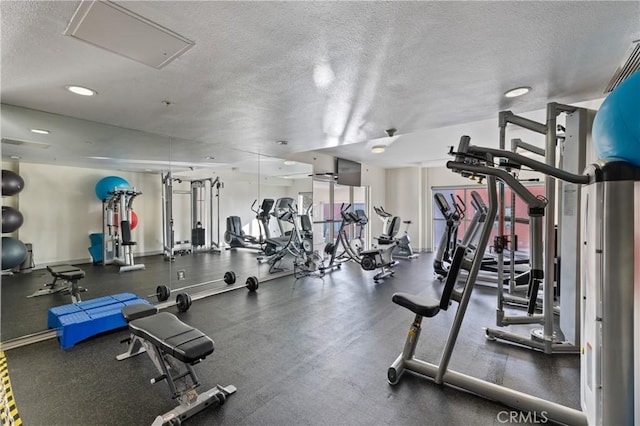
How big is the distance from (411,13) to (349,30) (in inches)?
13.6

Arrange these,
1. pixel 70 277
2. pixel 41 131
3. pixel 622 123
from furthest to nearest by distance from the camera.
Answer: pixel 70 277, pixel 41 131, pixel 622 123

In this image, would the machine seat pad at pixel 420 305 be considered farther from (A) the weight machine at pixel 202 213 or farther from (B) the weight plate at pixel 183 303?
(A) the weight machine at pixel 202 213

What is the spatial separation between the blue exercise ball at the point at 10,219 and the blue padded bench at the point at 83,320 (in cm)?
311

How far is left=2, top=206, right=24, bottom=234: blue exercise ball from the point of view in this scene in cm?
489

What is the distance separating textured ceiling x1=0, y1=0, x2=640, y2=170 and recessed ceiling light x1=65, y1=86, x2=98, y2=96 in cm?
8

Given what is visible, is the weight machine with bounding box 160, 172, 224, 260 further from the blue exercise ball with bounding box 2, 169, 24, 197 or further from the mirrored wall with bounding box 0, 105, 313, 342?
the blue exercise ball with bounding box 2, 169, 24, 197

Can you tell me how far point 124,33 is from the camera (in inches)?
64.2

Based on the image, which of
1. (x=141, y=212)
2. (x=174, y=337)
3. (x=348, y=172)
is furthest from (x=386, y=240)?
(x=141, y=212)

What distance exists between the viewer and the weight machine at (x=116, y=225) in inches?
251

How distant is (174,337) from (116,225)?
6.00m

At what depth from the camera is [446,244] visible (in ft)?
16.9

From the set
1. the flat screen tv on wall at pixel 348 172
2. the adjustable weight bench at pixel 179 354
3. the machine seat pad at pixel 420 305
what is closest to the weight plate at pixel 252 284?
the adjustable weight bench at pixel 179 354

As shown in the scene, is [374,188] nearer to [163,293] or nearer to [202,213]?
[202,213]

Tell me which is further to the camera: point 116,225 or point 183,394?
point 116,225
